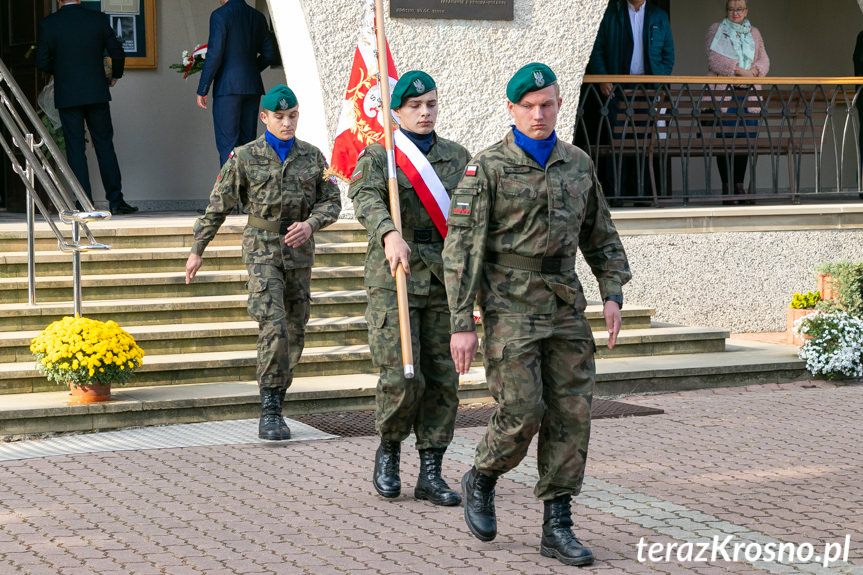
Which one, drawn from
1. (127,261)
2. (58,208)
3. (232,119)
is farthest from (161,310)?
(232,119)

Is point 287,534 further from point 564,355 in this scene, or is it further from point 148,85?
point 148,85

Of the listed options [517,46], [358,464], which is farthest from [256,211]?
[517,46]

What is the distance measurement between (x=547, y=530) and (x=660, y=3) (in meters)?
11.1

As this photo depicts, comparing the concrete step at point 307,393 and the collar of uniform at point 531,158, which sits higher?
the collar of uniform at point 531,158

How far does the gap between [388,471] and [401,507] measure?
24 cm

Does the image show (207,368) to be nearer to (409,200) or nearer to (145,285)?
(145,285)

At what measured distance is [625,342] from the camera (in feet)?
33.3

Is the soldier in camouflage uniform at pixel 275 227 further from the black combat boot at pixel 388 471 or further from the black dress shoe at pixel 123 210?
the black dress shoe at pixel 123 210

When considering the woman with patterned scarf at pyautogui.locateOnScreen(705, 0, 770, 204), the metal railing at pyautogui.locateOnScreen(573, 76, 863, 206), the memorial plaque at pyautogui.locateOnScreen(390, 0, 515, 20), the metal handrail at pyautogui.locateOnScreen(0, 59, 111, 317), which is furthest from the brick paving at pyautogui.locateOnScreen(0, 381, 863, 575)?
the woman with patterned scarf at pyautogui.locateOnScreen(705, 0, 770, 204)

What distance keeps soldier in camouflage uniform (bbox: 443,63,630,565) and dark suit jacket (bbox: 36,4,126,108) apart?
774cm

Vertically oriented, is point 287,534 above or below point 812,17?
below

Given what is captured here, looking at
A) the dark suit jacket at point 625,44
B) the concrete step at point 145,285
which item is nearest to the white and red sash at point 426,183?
the concrete step at point 145,285

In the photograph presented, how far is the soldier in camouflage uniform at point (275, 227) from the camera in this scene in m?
7.65

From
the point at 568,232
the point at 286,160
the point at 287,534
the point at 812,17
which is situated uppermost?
the point at 812,17
